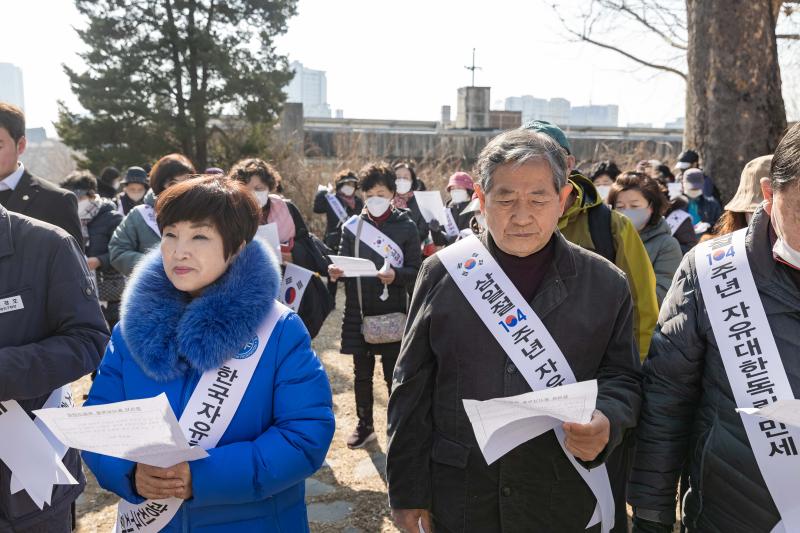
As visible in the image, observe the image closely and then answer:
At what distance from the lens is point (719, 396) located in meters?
1.95

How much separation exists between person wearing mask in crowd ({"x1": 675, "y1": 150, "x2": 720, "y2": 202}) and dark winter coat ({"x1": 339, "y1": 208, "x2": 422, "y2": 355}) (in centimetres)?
481

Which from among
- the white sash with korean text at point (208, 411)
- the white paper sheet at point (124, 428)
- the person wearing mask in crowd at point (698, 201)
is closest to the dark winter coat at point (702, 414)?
the white sash with korean text at point (208, 411)

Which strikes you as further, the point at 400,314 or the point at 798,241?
the point at 400,314

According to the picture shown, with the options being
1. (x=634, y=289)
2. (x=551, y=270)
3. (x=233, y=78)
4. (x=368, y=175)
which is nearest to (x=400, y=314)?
(x=368, y=175)

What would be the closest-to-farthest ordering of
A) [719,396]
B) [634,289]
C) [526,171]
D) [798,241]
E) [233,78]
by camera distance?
1. [798,241]
2. [719,396]
3. [526,171]
4. [634,289]
5. [233,78]

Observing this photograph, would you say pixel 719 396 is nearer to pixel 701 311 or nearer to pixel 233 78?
pixel 701 311

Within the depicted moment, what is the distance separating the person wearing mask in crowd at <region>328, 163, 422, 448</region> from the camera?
4.91 metres

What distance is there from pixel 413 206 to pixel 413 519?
245 inches

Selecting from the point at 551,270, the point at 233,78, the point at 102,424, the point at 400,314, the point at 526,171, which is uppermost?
the point at 233,78

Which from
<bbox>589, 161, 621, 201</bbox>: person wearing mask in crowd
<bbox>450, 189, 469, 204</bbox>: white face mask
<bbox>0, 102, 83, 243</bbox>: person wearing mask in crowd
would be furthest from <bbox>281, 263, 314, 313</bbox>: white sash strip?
<bbox>450, 189, 469, 204</bbox>: white face mask

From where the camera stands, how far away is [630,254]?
118 inches

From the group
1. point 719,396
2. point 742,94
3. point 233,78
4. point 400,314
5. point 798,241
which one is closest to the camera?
point 798,241

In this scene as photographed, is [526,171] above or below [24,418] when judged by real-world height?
above

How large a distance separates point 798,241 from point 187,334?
172 centimetres
